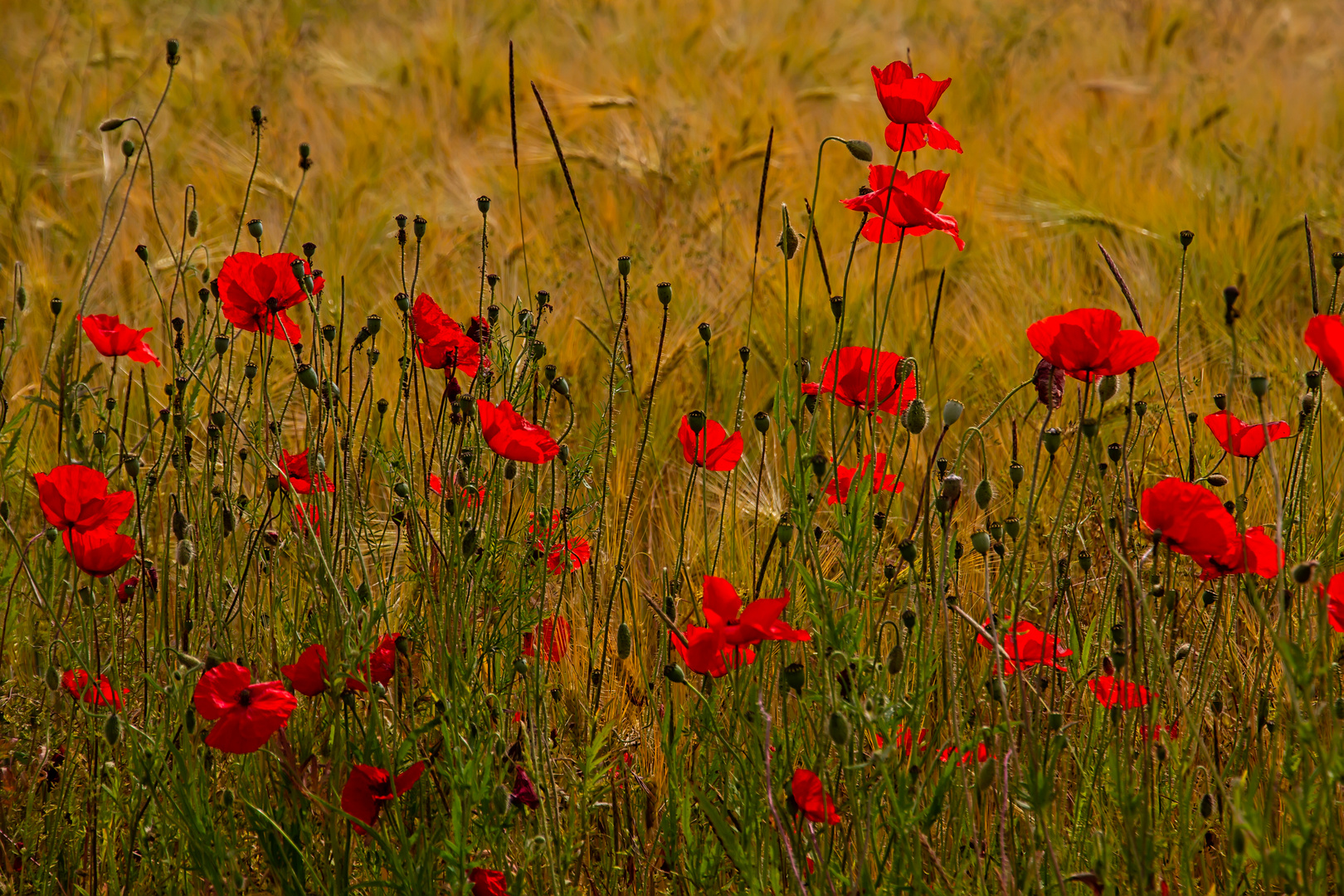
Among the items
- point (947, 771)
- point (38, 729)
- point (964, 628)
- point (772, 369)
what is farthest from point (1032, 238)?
point (38, 729)

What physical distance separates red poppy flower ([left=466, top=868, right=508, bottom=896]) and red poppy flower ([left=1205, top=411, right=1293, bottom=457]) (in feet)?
2.49

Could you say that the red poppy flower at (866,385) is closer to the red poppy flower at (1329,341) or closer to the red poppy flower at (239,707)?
the red poppy flower at (1329,341)

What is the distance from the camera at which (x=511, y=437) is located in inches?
41.6

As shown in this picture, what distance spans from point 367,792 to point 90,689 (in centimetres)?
38

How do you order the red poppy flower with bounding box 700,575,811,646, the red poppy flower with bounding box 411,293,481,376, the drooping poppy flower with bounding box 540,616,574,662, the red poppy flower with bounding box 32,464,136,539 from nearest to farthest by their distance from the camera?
the red poppy flower with bounding box 700,575,811,646 < the red poppy flower with bounding box 32,464,136,539 < the red poppy flower with bounding box 411,293,481,376 < the drooping poppy flower with bounding box 540,616,574,662

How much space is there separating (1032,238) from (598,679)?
190 centimetres

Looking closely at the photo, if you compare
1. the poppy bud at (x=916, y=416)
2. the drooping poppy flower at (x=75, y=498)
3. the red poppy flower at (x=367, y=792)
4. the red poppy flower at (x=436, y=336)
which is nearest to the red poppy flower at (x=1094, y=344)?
the poppy bud at (x=916, y=416)

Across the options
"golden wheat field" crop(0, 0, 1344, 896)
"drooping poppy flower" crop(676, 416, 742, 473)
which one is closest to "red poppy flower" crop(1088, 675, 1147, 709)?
"golden wheat field" crop(0, 0, 1344, 896)

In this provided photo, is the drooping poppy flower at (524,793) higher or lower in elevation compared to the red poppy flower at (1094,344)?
lower

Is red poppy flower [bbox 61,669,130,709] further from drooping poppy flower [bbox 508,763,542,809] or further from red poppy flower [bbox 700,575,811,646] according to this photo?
red poppy flower [bbox 700,575,811,646]

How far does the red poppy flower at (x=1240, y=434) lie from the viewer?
3.72ft

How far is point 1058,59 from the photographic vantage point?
4.42 meters

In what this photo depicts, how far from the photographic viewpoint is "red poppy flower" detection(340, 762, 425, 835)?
1.03 meters

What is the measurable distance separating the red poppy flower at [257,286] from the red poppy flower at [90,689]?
380mm
